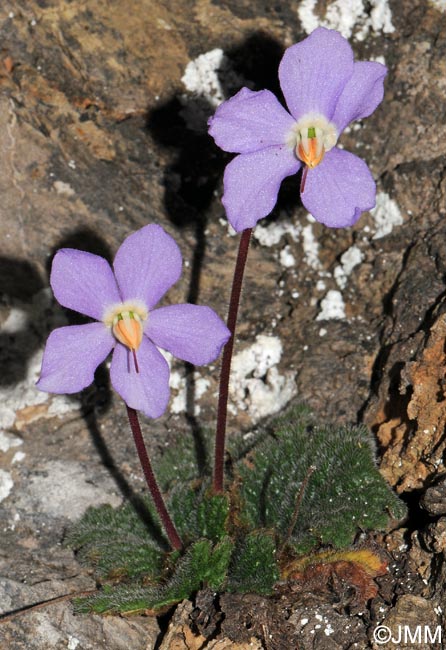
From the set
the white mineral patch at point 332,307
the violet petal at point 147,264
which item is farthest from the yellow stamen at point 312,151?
the white mineral patch at point 332,307

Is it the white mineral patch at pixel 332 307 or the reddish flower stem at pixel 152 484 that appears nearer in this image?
the reddish flower stem at pixel 152 484

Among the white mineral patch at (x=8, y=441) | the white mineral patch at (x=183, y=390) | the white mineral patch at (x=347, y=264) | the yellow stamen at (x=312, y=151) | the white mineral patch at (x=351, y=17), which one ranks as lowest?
the white mineral patch at (x=8, y=441)

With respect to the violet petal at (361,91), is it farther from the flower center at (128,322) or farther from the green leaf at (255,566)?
the green leaf at (255,566)

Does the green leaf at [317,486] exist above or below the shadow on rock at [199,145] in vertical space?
below

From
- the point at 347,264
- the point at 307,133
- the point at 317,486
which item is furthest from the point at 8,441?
the point at 307,133

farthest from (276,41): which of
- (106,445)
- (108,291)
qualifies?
(106,445)

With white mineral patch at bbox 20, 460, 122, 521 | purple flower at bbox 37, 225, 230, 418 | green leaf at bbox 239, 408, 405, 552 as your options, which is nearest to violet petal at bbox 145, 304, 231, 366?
purple flower at bbox 37, 225, 230, 418

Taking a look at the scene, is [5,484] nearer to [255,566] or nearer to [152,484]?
[152,484]

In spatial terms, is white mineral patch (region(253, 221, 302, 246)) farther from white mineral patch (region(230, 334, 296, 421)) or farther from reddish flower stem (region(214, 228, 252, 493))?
reddish flower stem (region(214, 228, 252, 493))
